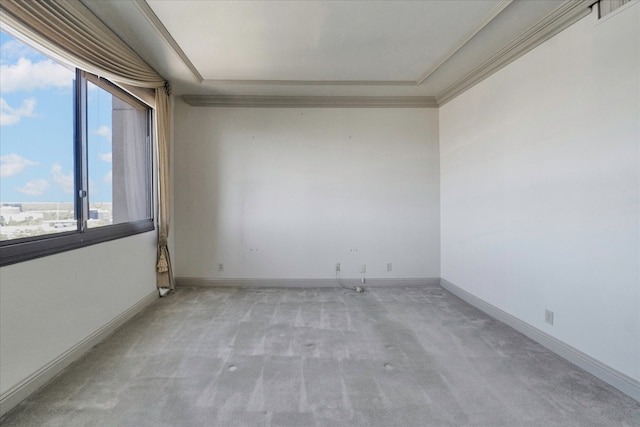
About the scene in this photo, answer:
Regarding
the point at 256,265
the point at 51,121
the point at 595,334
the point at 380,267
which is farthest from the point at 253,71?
the point at 595,334

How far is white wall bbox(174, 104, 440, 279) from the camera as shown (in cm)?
399

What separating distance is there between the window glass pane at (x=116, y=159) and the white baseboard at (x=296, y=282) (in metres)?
1.17

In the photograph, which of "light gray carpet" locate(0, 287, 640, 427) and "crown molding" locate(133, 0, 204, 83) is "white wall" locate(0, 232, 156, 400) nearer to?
"light gray carpet" locate(0, 287, 640, 427)

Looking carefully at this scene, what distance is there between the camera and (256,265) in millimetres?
4023

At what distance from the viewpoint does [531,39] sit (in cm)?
245

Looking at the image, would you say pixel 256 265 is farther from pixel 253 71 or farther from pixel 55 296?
pixel 253 71

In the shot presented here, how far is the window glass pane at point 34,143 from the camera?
1755mm

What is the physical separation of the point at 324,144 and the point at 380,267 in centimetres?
200

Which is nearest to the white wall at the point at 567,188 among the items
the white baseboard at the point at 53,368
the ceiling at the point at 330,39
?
the ceiling at the point at 330,39

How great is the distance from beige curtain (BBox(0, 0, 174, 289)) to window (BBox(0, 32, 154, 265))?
16 cm

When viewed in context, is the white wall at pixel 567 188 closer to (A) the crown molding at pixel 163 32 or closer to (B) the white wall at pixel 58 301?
(A) the crown molding at pixel 163 32

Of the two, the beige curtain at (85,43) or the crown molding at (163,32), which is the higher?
the crown molding at (163,32)

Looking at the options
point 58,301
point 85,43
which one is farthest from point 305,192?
point 58,301

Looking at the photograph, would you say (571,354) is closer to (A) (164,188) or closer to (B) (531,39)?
(B) (531,39)
